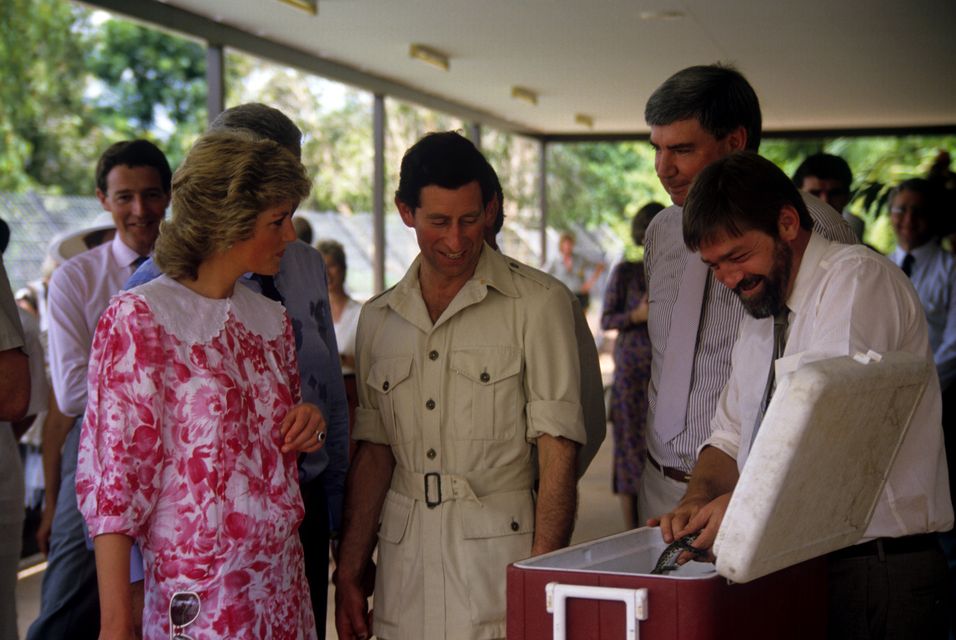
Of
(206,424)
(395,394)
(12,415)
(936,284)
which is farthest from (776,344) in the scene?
(936,284)

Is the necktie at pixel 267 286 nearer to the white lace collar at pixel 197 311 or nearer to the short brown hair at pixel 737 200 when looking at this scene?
the white lace collar at pixel 197 311

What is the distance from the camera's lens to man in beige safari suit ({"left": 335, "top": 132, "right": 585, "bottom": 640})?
2521mm

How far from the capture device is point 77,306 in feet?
12.3

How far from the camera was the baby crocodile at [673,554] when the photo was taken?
201cm

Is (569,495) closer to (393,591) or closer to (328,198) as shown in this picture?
(393,591)

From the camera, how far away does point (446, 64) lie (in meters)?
9.64

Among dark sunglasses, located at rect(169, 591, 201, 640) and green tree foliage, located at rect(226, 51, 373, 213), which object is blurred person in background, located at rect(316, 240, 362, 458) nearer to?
dark sunglasses, located at rect(169, 591, 201, 640)

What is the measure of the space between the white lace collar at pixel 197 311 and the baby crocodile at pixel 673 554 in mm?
879

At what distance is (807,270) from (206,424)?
43.3 inches

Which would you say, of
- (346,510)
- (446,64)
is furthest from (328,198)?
(346,510)

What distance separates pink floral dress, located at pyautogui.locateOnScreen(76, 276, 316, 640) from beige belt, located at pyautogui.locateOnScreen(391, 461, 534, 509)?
1.08 feet

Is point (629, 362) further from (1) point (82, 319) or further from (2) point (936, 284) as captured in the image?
(1) point (82, 319)

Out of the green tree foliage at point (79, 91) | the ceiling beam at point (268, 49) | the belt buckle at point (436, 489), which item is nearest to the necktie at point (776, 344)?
the belt buckle at point (436, 489)

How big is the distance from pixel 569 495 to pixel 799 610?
0.62 m
